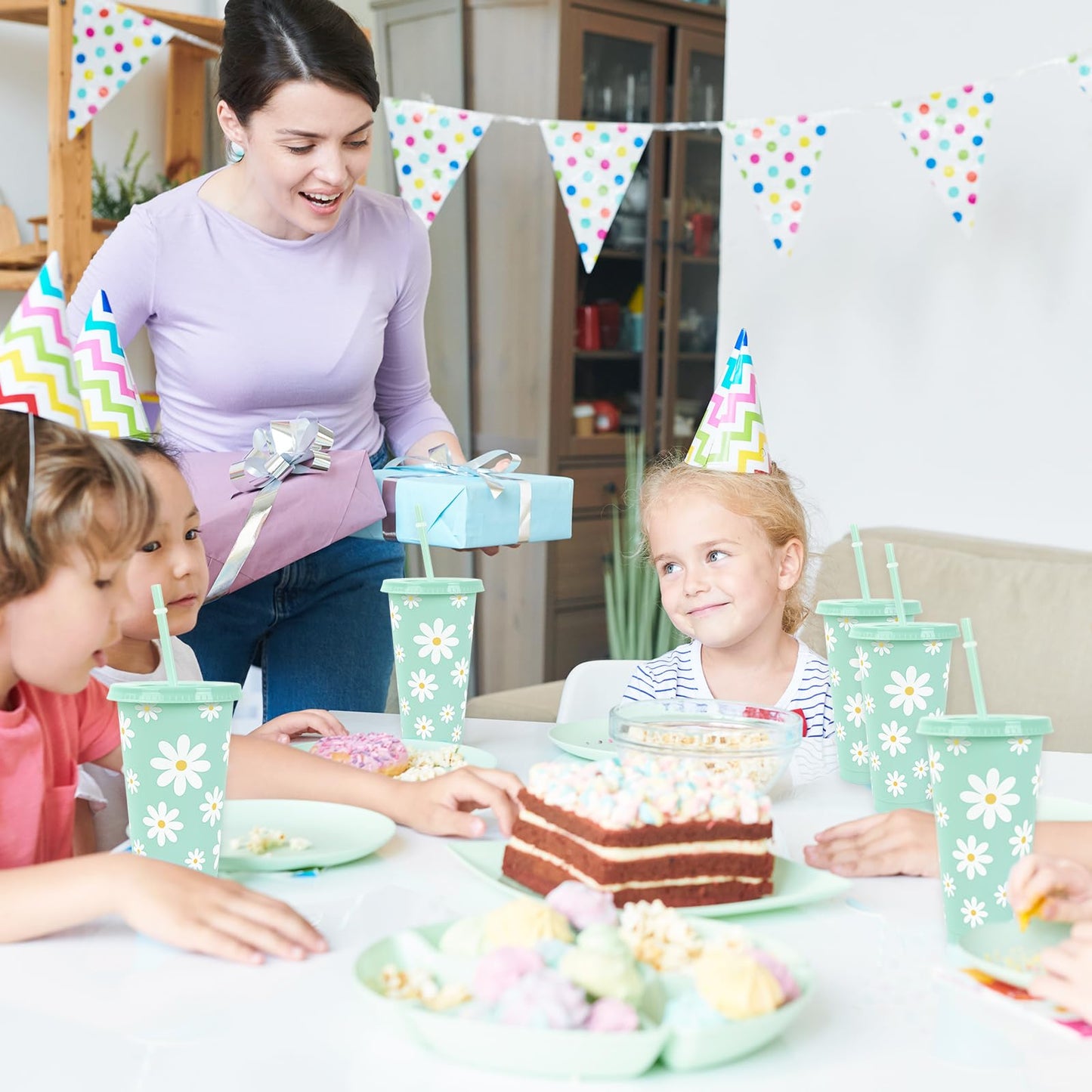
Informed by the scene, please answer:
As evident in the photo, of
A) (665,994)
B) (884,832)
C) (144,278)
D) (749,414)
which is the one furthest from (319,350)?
(665,994)

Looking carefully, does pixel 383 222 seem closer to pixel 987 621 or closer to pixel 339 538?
pixel 339 538

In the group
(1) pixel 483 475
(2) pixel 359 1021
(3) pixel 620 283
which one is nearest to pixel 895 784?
(2) pixel 359 1021

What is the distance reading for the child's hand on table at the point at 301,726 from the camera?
1448 millimetres

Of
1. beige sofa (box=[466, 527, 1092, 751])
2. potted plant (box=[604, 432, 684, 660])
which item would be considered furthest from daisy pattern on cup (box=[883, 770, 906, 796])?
potted plant (box=[604, 432, 684, 660])

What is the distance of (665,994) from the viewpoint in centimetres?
72

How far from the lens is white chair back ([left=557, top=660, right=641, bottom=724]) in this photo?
183 cm

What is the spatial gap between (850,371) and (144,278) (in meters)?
1.81

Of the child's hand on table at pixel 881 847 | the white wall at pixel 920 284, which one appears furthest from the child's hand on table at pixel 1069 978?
the white wall at pixel 920 284

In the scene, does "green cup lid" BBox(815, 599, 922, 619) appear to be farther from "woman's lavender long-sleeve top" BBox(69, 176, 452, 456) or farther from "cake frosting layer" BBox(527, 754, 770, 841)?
"woman's lavender long-sleeve top" BBox(69, 176, 452, 456)

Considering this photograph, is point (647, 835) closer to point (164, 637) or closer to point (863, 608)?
point (164, 637)

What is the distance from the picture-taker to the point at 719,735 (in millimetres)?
1177

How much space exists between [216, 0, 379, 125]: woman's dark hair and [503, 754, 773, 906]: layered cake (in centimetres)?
115

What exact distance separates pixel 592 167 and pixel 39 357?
77.7 inches

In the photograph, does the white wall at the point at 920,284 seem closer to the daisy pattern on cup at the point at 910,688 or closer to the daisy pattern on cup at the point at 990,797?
the daisy pattern on cup at the point at 910,688
